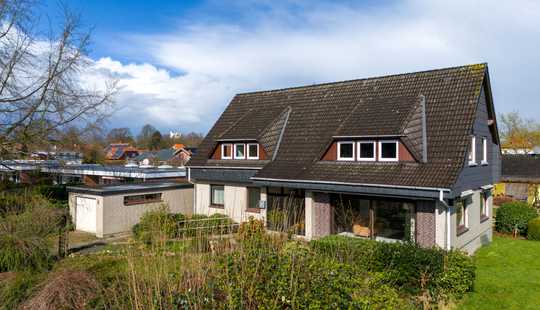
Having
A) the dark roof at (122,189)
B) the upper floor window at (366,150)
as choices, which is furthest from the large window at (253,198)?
the upper floor window at (366,150)

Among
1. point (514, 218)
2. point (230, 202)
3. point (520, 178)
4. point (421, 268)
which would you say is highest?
point (520, 178)

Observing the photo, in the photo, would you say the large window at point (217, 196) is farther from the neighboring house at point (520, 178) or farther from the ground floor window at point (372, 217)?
the neighboring house at point (520, 178)

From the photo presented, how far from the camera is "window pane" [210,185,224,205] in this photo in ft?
70.5

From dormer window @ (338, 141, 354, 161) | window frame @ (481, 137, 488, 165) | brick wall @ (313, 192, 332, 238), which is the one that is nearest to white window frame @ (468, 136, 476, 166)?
window frame @ (481, 137, 488, 165)

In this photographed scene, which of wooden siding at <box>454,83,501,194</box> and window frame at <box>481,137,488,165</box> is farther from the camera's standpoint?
window frame at <box>481,137,488,165</box>

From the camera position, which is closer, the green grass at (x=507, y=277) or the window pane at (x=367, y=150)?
the green grass at (x=507, y=277)

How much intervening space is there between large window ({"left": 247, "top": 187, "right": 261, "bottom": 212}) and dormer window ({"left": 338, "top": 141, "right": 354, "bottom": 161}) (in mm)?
4619

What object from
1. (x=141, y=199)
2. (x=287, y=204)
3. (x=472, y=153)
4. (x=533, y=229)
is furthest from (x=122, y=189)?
(x=533, y=229)

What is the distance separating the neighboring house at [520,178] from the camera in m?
35.8

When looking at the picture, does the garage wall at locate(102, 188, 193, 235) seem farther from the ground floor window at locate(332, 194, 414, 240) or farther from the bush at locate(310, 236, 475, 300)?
the bush at locate(310, 236, 475, 300)

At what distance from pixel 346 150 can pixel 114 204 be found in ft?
37.7

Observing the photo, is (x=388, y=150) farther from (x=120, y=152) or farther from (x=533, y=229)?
(x=120, y=152)

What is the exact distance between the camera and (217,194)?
2167cm

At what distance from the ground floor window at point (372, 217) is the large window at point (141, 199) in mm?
10180
